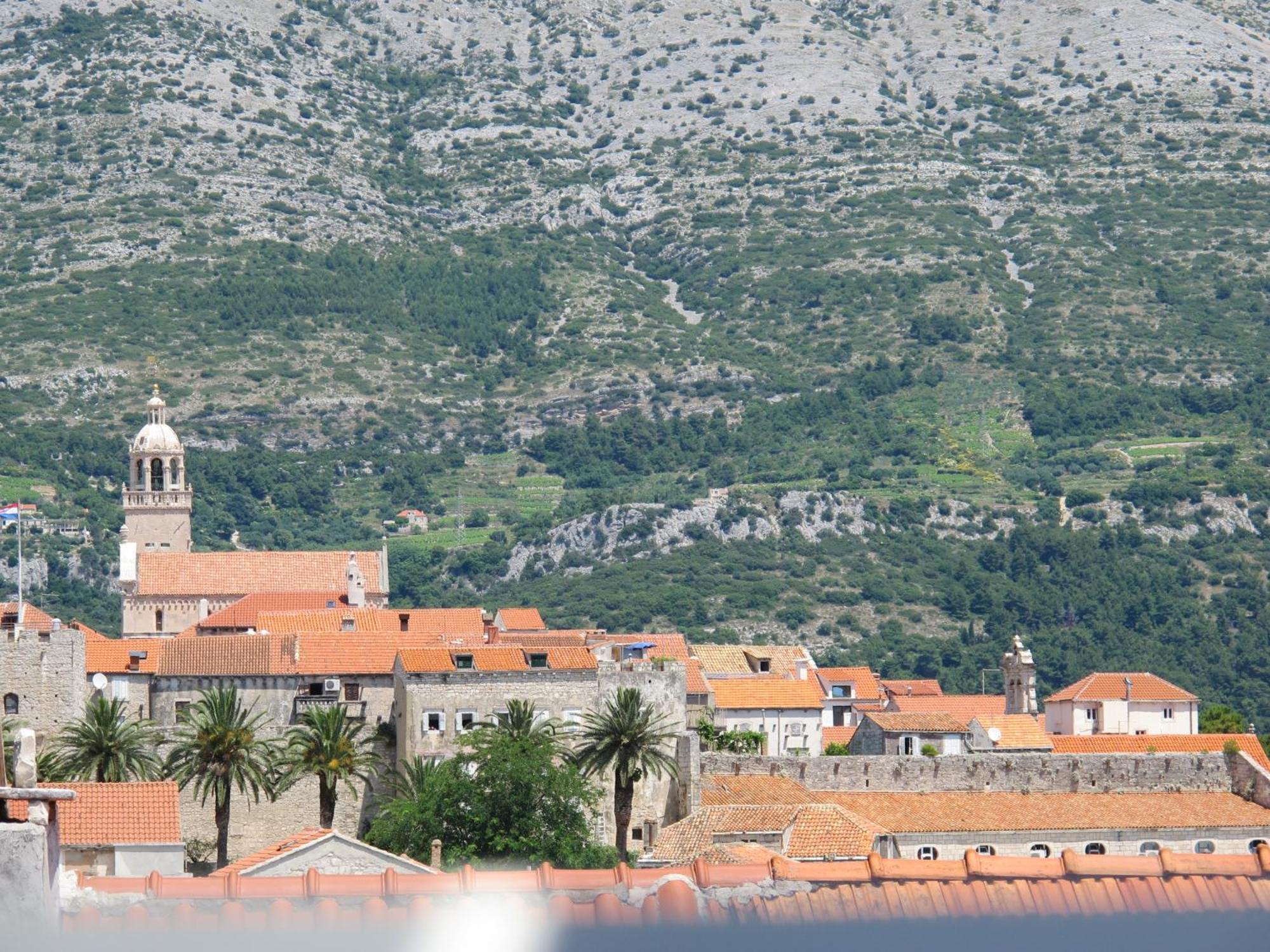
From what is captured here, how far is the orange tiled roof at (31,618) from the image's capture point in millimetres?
85375

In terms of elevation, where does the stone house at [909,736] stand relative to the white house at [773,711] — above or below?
below

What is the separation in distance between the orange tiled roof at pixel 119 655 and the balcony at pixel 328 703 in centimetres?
512

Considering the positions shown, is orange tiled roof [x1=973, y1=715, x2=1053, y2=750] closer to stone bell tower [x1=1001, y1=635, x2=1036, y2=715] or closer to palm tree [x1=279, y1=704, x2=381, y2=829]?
stone bell tower [x1=1001, y1=635, x2=1036, y2=715]

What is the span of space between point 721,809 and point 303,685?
14.2 m

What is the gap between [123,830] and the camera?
59.9 metres

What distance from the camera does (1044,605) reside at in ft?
650

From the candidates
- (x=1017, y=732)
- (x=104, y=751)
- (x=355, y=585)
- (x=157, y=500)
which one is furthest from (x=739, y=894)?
(x=157, y=500)

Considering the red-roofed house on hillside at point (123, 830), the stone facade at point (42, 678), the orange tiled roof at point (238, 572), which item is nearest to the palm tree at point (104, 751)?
the stone facade at point (42, 678)

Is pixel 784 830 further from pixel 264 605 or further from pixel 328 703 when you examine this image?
pixel 264 605

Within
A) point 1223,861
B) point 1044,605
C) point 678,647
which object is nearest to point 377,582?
point 678,647

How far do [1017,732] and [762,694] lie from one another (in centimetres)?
1085

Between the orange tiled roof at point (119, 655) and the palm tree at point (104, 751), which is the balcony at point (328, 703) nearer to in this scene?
the orange tiled roof at point (119, 655)

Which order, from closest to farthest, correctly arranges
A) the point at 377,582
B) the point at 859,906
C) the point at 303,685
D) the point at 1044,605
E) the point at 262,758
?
1. the point at 859,906
2. the point at 262,758
3. the point at 303,685
4. the point at 377,582
5. the point at 1044,605

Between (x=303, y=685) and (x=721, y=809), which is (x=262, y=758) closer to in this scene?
(x=303, y=685)
